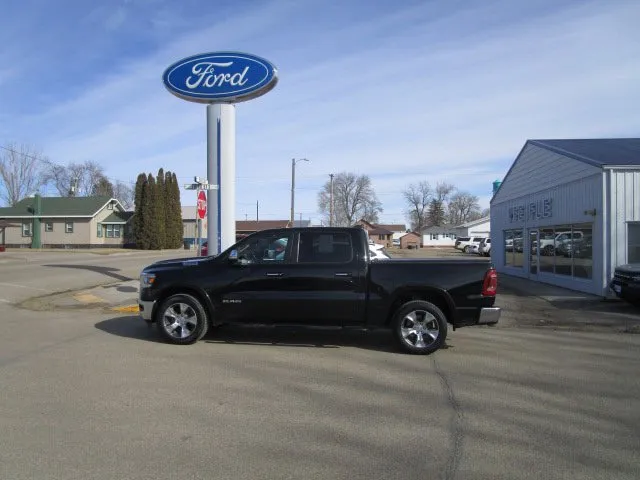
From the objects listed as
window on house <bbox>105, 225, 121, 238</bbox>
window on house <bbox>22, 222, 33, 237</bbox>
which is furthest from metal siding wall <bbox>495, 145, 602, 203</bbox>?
window on house <bbox>22, 222, 33, 237</bbox>

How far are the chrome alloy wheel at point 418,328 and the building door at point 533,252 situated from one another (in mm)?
13455

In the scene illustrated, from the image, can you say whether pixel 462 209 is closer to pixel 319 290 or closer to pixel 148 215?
pixel 148 215

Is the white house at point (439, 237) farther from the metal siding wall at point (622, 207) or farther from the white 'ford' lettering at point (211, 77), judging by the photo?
the white 'ford' lettering at point (211, 77)

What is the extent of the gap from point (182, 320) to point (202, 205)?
22.9ft

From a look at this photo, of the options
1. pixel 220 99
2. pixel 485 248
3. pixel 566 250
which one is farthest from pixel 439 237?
pixel 220 99

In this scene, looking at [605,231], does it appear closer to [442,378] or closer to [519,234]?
[519,234]

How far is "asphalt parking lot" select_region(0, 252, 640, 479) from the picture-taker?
387 centimetres

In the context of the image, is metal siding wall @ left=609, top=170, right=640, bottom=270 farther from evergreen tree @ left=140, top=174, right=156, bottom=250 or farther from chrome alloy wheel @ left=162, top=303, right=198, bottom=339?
evergreen tree @ left=140, top=174, right=156, bottom=250

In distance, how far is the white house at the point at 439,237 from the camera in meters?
85.5

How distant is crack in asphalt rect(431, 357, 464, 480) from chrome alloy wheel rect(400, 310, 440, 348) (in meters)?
1.11

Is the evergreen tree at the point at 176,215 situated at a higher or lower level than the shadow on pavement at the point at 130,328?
higher

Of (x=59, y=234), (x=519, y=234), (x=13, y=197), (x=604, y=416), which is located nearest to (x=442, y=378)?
(x=604, y=416)

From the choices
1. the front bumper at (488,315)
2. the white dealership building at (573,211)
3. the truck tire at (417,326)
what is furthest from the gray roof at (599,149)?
the truck tire at (417,326)

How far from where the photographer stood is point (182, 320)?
7.87 metres
